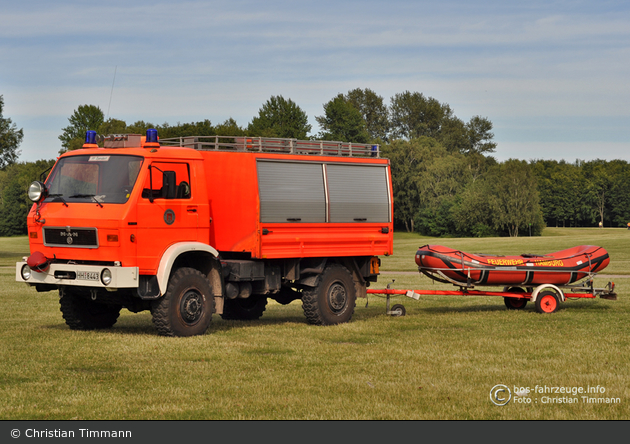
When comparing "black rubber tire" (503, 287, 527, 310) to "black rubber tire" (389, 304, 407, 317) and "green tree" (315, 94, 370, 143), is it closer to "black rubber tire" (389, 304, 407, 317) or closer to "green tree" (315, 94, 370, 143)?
"black rubber tire" (389, 304, 407, 317)

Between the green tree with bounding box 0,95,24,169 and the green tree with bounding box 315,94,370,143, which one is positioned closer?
the green tree with bounding box 0,95,24,169

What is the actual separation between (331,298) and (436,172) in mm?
94560

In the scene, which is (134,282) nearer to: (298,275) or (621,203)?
(298,275)

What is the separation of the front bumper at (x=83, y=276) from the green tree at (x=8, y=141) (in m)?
53.2

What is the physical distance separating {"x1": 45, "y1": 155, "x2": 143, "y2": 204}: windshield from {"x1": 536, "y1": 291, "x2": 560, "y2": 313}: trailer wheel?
9.22 metres

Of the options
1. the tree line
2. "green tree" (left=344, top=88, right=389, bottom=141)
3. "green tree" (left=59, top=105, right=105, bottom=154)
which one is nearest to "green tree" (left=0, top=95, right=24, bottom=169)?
the tree line

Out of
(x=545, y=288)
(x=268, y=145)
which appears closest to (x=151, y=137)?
(x=268, y=145)

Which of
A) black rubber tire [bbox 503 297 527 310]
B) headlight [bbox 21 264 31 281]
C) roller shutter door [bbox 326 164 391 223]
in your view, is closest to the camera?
headlight [bbox 21 264 31 281]

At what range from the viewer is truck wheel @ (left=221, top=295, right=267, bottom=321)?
1699 cm

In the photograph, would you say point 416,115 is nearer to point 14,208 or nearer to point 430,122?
point 430,122

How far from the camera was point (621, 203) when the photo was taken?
438ft

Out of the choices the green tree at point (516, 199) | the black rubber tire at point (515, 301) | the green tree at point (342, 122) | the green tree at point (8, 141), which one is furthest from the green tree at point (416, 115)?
the black rubber tire at point (515, 301)

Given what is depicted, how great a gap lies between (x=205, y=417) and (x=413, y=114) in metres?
132

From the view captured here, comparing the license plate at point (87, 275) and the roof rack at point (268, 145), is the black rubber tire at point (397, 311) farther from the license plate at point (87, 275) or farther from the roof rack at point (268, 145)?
the license plate at point (87, 275)
